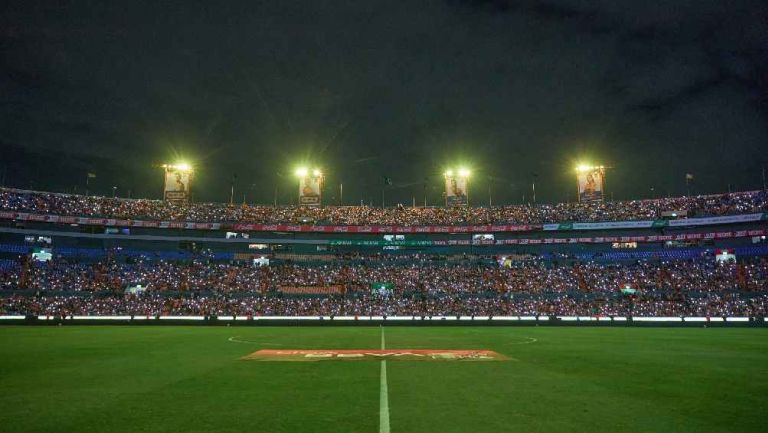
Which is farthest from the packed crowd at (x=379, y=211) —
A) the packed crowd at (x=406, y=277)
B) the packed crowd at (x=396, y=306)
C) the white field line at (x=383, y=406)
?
the white field line at (x=383, y=406)

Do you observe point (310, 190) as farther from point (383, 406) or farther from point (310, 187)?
point (383, 406)

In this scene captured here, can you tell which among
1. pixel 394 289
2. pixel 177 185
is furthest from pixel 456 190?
pixel 177 185

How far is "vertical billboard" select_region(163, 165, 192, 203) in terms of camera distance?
41.4m

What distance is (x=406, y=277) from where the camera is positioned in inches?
2689

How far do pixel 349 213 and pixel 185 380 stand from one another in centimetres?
6482

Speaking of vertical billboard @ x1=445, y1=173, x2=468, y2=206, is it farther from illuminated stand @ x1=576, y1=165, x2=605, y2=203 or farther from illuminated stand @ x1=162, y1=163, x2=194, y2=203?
illuminated stand @ x1=162, y1=163, x2=194, y2=203

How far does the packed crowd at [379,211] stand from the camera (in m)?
66.0


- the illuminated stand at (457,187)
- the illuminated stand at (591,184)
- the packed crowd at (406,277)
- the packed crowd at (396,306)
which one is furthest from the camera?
the packed crowd at (406,277)

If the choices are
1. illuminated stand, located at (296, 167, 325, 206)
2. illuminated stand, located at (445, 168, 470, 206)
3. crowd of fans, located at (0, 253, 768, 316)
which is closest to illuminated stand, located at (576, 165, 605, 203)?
illuminated stand, located at (445, 168, 470, 206)

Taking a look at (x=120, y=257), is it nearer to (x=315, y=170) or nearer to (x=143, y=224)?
(x=143, y=224)

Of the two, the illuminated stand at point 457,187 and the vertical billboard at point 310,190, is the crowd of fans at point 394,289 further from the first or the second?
the vertical billboard at point 310,190

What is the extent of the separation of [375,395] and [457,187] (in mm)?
37749

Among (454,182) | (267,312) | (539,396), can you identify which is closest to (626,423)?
(539,396)

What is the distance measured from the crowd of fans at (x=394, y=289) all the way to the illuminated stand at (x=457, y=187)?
17014mm
